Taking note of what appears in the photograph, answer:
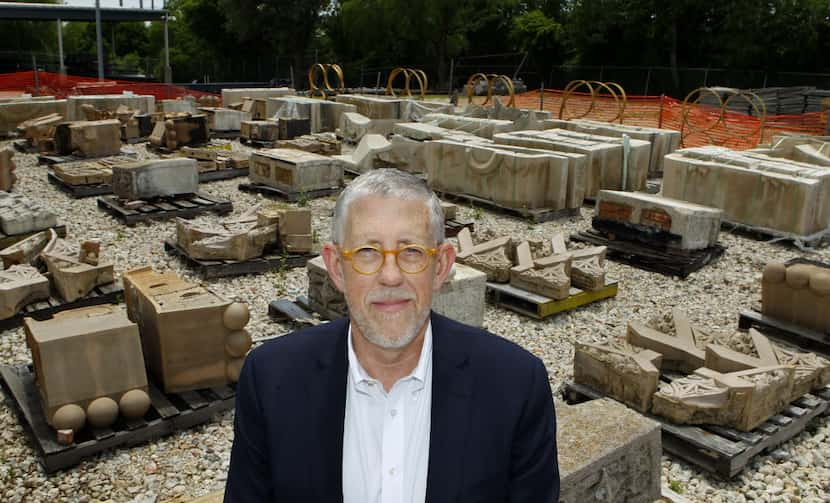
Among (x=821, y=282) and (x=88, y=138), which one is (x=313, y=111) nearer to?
(x=88, y=138)

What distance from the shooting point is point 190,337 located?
599cm

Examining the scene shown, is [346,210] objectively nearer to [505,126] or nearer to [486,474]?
[486,474]

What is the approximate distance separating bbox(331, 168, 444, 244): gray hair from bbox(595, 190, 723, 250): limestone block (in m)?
8.37

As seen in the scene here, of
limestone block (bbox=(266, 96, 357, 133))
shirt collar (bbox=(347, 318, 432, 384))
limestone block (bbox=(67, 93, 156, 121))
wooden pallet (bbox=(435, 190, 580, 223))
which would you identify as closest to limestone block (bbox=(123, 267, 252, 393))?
shirt collar (bbox=(347, 318, 432, 384))

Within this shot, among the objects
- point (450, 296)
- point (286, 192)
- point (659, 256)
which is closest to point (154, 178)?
point (286, 192)

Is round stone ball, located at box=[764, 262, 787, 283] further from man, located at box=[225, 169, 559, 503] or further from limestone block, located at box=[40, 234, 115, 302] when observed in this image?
limestone block, located at box=[40, 234, 115, 302]

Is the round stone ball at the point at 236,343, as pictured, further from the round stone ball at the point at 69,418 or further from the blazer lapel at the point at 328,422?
the blazer lapel at the point at 328,422

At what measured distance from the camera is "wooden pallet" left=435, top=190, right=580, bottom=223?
40.0 ft

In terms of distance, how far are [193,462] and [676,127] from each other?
1929cm

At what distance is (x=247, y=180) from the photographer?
15273 mm

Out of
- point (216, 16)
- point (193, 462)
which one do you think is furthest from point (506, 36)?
point (193, 462)

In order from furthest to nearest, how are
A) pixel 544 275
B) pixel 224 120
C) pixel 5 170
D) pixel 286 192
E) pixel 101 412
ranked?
pixel 224 120, pixel 286 192, pixel 5 170, pixel 544 275, pixel 101 412

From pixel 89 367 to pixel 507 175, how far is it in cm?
840

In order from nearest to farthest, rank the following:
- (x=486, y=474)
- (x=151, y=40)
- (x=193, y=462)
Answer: (x=486, y=474) → (x=193, y=462) → (x=151, y=40)
